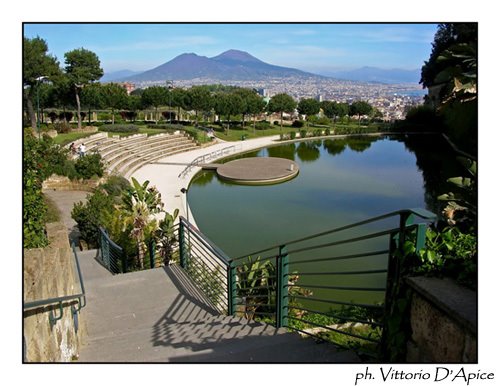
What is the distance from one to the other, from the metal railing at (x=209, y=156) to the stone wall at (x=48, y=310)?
19.8 m

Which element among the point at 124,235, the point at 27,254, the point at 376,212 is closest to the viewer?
the point at 27,254

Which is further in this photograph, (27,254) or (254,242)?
(254,242)

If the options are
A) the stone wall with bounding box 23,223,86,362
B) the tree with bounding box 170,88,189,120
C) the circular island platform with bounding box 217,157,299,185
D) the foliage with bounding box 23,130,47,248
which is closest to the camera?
the stone wall with bounding box 23,223,86,362

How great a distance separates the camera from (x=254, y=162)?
2894cm

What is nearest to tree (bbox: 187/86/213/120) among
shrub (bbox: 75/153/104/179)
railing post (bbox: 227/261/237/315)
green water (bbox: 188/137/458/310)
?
green water (bbox: 188/137/458/310)

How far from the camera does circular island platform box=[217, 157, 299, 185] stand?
76.9 feet

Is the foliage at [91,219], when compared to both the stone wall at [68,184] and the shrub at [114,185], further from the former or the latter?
the stone wall at [68,184]

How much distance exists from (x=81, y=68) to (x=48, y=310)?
3726 centimetres

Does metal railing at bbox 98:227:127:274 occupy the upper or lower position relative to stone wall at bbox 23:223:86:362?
lower

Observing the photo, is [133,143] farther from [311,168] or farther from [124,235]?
[124,235]

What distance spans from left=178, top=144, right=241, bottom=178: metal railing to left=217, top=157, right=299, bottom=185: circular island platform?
1690mm

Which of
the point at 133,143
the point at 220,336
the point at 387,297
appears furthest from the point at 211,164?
the point at 387,297

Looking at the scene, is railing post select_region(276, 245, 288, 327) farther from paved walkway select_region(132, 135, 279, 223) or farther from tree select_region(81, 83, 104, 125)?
tree select_region(81, 83, 104, 125)

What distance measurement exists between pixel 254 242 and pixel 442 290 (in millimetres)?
11443
